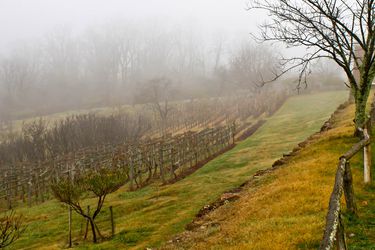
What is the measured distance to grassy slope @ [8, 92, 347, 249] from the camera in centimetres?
1627

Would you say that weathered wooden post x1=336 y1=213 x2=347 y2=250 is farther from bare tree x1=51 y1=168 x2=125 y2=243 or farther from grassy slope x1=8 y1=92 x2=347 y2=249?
bare tree x1=51 y1=168 x2=125 y2=243

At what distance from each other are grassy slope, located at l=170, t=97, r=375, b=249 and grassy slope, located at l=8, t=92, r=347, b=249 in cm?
387

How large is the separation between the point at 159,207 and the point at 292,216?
11.8 m

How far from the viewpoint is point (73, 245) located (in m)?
17.1

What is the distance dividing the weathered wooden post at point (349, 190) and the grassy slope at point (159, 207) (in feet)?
25.2

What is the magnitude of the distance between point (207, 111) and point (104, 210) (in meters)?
43.1

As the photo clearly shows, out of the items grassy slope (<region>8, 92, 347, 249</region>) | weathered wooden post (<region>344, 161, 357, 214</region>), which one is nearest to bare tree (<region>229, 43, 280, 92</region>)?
grassy slope (<region>8, 92, 347, 249</region>)

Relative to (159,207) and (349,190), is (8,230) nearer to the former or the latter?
(159,207)

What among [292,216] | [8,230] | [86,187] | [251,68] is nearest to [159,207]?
[86,187]

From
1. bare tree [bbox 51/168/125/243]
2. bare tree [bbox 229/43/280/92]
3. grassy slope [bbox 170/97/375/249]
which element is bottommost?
bare tree [bbox 51/168/125/243]

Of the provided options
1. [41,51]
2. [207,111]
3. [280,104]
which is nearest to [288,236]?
[207,111]

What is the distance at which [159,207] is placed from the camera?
67.5 ft

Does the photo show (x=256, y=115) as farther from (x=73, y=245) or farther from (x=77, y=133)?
(x=73, y=245)

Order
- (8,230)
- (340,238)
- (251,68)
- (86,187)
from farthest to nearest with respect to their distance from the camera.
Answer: (251,68)
(8,230)
(86,187)
(340,238)
